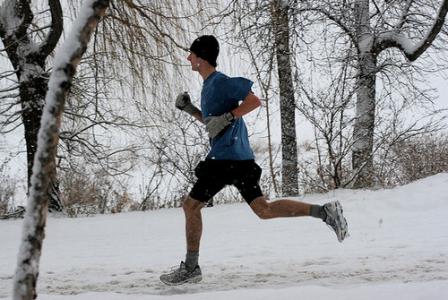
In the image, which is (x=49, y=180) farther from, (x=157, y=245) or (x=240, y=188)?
(x=157, y=245)

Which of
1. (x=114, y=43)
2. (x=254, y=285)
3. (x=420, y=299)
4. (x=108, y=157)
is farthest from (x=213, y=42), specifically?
(x=108, y=157)

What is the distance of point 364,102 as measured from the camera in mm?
9742

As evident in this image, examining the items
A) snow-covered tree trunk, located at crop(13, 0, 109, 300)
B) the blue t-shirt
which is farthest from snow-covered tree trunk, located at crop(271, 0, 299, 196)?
snow-covered tree trunk, located at crop(13, 0, 109, 300)

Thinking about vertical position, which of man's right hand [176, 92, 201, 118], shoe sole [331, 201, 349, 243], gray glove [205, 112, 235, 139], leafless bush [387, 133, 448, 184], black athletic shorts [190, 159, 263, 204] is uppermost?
leafless bush [387, 133, 448, 184]

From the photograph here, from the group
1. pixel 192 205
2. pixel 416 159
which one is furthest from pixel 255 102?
pixel 416 159

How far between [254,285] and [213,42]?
172cm

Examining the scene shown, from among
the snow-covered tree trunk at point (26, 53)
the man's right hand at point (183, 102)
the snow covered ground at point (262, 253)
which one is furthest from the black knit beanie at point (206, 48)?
the snow-covered tree trunk at point (26, 53)

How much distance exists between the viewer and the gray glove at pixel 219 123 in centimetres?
357

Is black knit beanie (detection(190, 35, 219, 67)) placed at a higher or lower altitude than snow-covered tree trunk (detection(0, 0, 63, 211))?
lower

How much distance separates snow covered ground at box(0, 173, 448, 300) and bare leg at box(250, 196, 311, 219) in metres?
0.49

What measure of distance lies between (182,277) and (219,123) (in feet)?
3.78

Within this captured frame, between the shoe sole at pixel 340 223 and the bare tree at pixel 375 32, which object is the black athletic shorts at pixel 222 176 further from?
the bare tree at pixel 375 32

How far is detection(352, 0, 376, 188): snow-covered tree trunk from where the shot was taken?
8.97 m

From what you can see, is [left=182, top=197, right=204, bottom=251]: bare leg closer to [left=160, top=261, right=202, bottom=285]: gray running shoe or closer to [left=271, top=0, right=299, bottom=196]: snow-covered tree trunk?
[left=160, top=261, right=202, bottom=285]: gray running shoe
